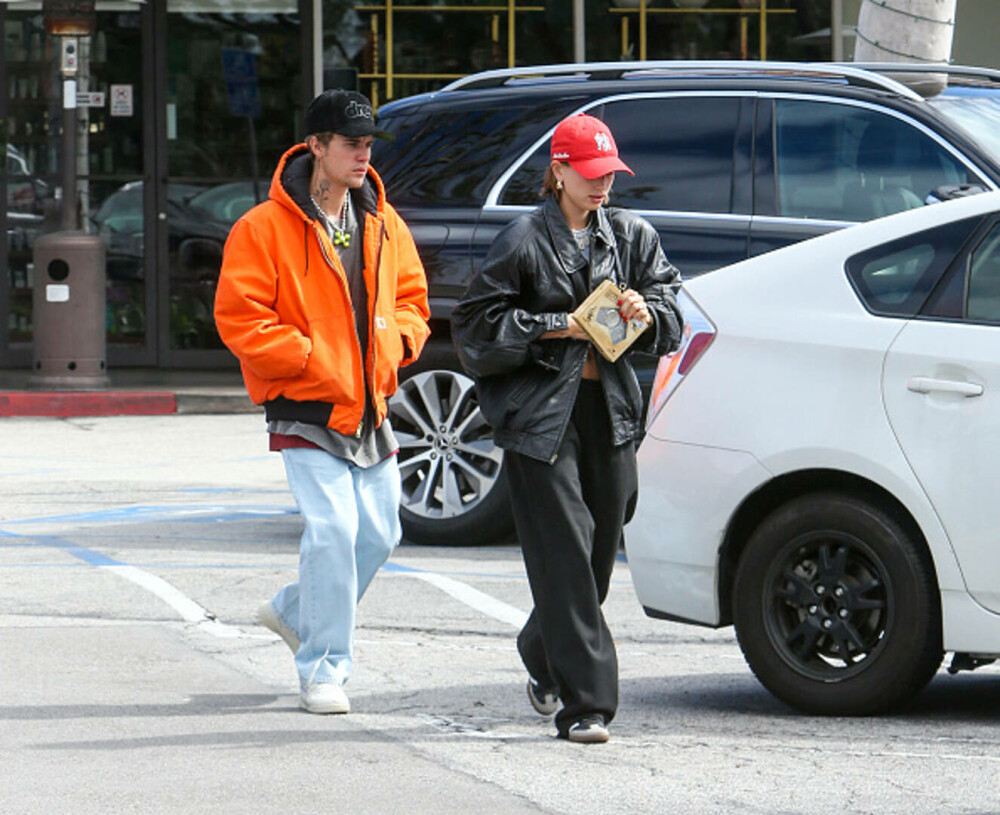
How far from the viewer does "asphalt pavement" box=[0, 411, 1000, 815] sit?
18.1ft

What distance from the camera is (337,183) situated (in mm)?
6621

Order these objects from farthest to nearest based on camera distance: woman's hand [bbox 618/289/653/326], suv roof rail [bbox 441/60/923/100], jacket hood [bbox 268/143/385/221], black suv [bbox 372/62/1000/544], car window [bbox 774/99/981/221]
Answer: suv roof rail [bbox 441/60/923/100], black suv [bbox 372/62/1000/544], car window [bbox 774/99/981/221], jacket hood [bbox 268/143/385/221], woman's hand [bbox 618/289/653/326]

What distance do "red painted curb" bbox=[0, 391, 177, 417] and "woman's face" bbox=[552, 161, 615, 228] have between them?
412 inches

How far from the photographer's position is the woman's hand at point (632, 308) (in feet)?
19.9

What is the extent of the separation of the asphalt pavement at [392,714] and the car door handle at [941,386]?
0.98 metres

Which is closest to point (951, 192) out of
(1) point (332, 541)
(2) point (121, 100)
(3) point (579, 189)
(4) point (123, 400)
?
(3) point (579, 189)

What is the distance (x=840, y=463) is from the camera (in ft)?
20.7

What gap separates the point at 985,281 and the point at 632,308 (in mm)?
1077

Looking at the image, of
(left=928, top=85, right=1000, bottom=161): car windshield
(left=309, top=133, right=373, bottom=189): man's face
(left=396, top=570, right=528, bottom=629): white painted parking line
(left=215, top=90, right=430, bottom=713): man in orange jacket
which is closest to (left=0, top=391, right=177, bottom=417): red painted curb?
(left=396, top=570, right=528, bottom=629): white painted parking line

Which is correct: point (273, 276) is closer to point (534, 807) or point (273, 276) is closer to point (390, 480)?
point (390, 480)

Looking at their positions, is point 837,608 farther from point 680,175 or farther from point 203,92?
point 203,92

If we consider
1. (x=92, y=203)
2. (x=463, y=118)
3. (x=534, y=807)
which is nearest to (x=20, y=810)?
(x=534, y=807)

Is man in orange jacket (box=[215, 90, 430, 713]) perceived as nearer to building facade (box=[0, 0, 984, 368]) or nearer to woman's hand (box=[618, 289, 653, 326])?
woman's hand (box=[618, 289, 653, 326])

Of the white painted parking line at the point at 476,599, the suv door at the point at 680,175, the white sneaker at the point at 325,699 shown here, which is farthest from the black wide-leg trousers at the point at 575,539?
the suv door at the point at 680,175
